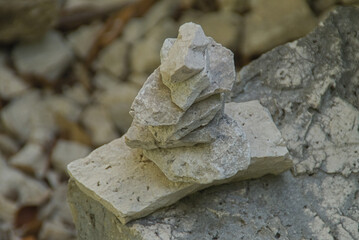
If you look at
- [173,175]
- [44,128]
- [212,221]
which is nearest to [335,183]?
[212,221]

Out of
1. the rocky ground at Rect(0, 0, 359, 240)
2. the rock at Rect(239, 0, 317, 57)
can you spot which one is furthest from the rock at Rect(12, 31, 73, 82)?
the rock at Rect(239, 0, 317, 57)

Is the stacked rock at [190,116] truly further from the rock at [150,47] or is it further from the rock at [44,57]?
the rock at [44,57]

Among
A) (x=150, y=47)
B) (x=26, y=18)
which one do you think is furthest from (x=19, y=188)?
(x=150, y=47)

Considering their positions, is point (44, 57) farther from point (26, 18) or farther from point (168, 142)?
point (168, 142)

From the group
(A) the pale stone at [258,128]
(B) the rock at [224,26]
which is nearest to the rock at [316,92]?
(A) the pale stone at [258,128]

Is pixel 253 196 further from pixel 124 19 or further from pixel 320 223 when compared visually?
pixel 124 19
